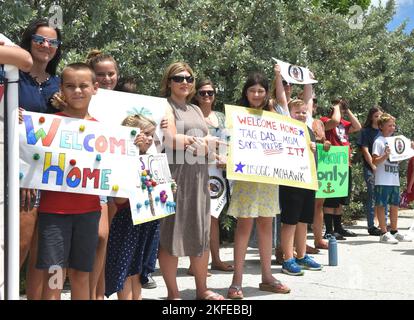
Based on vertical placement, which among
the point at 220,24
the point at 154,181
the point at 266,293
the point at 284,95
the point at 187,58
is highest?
the point at 220,24

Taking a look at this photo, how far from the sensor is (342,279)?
229 inches

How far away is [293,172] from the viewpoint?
5.48 meters

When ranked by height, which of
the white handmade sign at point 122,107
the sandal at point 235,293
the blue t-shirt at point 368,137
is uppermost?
the blue t-shirt at point 368,137

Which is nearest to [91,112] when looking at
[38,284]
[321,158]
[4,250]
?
[38,284]

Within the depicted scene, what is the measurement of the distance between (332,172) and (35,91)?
4.58 m

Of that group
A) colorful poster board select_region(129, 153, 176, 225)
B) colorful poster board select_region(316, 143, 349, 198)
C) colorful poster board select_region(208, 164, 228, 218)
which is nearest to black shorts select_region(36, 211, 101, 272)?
colorful poster board select_region(129, 153, 176, 225)

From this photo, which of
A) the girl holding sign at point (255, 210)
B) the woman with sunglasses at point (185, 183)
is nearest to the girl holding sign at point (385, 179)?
the girl holding sign at point (255, 210)

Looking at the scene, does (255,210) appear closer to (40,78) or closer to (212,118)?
(212,118)

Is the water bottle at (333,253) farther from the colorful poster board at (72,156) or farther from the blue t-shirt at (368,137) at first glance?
the colorful poster board at (72,156)

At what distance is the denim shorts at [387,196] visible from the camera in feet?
28.2

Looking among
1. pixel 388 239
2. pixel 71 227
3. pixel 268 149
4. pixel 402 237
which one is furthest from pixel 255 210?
pixel 402 237

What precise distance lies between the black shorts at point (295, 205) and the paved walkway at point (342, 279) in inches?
22.0
